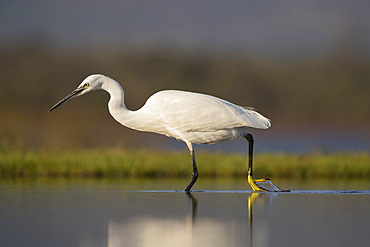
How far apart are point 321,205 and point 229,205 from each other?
93 centimetres

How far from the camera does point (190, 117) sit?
9602 millimetres

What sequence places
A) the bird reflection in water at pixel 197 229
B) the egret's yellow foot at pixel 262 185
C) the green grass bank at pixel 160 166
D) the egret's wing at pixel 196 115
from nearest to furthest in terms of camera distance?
the bird reflection in water at pixel 197 229 < the egret's wing at pixel 196 115 < the egret's yellow foot at pixel 262 185 < the green grass bank at pixel 160 166

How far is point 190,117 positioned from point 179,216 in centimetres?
299

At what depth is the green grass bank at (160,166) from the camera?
13445 mm

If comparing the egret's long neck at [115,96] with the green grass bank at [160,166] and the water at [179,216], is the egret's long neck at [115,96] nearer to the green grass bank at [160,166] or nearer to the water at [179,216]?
the water at [179,216]

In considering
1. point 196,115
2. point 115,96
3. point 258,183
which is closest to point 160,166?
point 258,183

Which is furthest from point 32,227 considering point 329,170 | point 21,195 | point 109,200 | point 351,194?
point 329,170

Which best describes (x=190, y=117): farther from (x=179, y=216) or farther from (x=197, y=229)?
(x=197, y=229)

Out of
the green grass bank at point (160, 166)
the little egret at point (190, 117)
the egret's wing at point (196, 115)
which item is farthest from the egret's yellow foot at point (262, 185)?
the green grass bank at point (160, 166)

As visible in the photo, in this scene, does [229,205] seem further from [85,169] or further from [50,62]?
[50,62]

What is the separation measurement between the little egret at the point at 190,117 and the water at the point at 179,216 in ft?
2.28

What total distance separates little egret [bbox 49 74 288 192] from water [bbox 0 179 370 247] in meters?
0.69

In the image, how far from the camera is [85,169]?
13.5m

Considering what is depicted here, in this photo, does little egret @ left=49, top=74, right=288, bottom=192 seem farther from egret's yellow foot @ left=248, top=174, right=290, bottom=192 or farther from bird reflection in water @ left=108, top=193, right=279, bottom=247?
bird reflection in water @ left=108, top=193, right=279, bottom=247
